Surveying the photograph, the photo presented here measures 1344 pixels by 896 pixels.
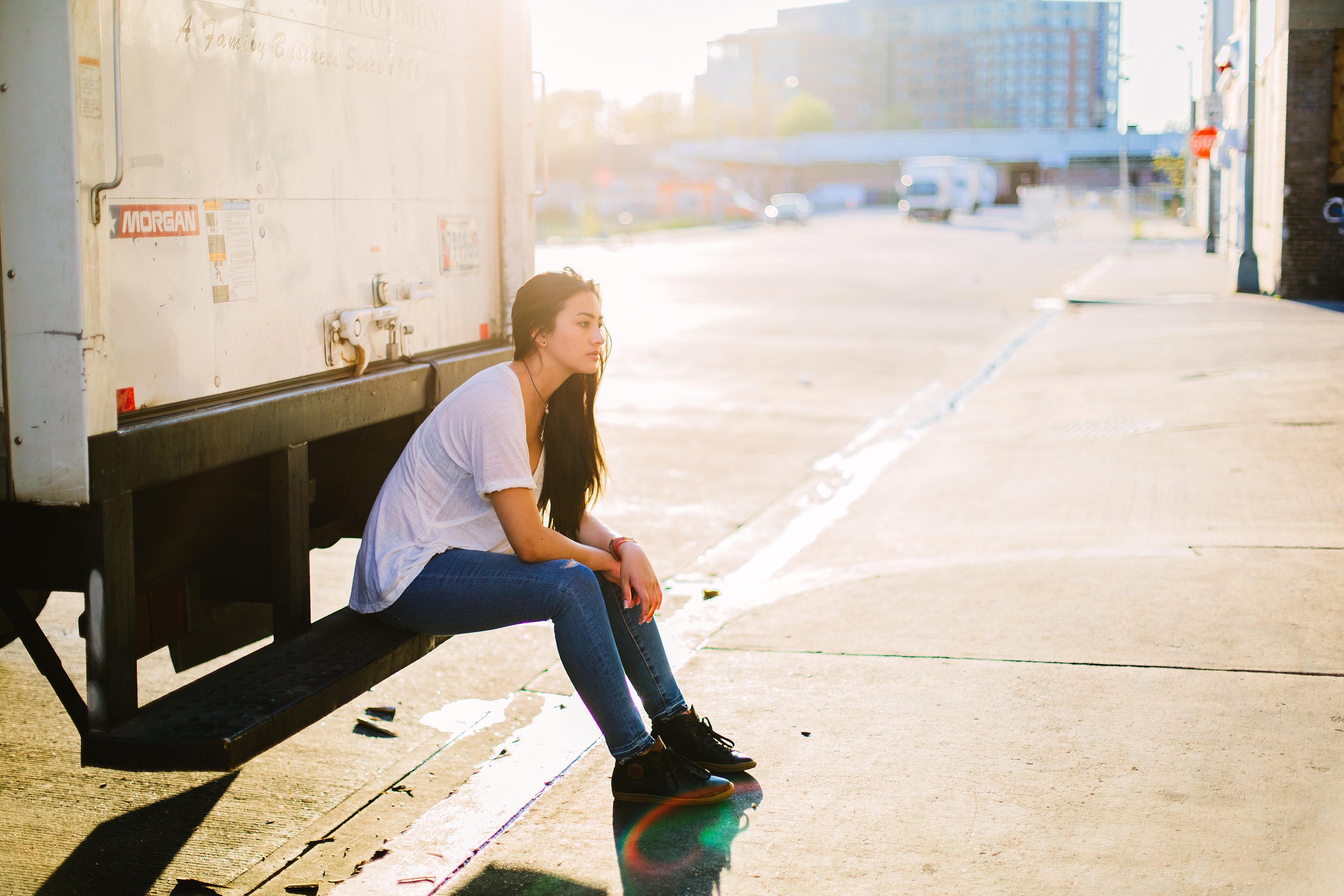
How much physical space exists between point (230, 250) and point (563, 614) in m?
1.30

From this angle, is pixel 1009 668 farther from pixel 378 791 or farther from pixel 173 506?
pixel 173 506

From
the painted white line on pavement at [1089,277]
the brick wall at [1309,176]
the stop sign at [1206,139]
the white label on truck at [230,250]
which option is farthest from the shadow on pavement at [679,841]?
the stop sign at [1206,139]

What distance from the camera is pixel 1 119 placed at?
2719 mm

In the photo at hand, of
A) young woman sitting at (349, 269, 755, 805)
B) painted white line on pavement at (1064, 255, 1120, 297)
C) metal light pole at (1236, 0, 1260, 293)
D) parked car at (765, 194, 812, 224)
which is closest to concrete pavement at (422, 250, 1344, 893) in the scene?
young woman sitting at (349, 269, 755, 805)

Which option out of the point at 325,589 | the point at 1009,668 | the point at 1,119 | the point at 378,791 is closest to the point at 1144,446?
the point at 1009,668

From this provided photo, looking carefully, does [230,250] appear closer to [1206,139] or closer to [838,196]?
Result: [1206,139]

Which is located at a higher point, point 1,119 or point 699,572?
point 1,119

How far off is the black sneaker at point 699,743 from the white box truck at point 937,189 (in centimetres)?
6225

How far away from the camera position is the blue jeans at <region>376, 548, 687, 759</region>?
11.4ft

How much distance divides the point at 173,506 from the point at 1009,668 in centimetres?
280

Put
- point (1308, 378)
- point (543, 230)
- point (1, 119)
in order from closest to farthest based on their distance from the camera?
point (1, 119)
point (1308, 378)
point (543, 230)

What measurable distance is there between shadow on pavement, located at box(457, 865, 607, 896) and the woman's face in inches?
54.9

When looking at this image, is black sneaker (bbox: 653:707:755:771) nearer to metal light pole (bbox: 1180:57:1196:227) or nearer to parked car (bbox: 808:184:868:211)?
metal light pole (bbox: 1180:57:1196:227)

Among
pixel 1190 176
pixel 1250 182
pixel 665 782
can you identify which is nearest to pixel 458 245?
pixel 665 782
